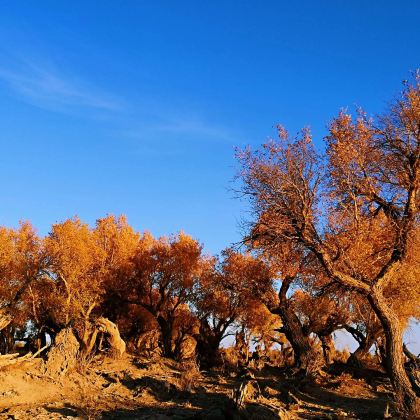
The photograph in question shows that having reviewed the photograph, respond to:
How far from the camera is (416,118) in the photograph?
21.1m

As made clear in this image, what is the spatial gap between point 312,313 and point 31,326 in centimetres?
2395

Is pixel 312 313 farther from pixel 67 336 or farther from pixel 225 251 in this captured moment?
pixel 67 336

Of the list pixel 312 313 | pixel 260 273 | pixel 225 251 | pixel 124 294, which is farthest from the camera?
pixel 124 294

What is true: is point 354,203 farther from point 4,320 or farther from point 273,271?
point 4,320

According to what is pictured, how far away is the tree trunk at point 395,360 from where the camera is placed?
1788cm

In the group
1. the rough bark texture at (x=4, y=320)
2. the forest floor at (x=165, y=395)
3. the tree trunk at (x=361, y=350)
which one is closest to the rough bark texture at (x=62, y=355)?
the forest floor at (x=165, y=395)

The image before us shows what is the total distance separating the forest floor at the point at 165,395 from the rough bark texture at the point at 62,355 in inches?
16.8

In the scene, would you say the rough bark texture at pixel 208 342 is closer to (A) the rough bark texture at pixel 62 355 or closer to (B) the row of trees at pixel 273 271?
(B) the row of trees at pixel 273 271

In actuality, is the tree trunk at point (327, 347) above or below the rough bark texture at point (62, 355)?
above

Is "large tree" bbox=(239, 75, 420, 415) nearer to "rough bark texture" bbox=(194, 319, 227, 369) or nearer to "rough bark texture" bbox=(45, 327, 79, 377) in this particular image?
"rough bark texture" bbox=(45, 327, 79, 377)

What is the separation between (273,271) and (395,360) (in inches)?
409

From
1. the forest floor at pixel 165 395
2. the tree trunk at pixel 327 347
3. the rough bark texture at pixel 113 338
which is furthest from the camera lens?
the tree trunk at pixel 327 347

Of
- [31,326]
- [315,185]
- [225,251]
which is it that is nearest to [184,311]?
[225,251]

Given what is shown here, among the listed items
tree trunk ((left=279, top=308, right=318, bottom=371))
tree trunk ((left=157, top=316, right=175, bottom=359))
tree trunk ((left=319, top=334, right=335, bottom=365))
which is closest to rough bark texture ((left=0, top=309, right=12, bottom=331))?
tree trunk ((left=157, top=316, right=175, bottom=359))
